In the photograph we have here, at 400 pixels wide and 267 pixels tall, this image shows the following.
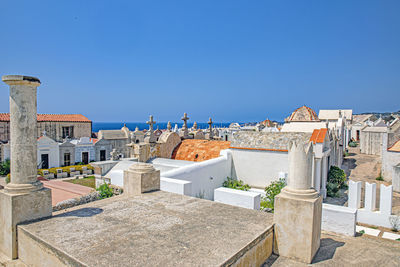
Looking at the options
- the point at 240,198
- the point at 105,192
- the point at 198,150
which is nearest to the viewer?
the point at 240,198

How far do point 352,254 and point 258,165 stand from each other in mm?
8784

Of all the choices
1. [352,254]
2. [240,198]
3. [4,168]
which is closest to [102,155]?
[4,168]

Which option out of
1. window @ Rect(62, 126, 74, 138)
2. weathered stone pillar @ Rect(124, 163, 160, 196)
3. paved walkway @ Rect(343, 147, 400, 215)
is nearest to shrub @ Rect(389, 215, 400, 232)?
paved walkway @ Rect(343, 147, 400, 215)

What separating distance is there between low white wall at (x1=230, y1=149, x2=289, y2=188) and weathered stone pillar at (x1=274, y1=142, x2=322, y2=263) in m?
8.36

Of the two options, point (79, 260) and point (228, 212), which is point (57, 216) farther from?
point (228, 212)

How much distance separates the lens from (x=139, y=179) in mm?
6359

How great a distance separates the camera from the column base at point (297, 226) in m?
4.06

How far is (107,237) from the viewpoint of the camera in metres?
3.98

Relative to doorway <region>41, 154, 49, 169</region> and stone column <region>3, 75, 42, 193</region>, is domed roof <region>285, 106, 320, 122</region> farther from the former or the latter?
doorway <region>41, 154, 49, 169</region>

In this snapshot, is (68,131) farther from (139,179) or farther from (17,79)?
(17,79)

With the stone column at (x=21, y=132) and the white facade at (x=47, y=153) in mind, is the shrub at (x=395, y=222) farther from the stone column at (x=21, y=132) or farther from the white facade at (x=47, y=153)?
the white facade at (x=47, y=153)

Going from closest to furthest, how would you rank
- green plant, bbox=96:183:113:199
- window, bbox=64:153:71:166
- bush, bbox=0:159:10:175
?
green plant, bbox=96:183:113:199 → bush, bbox=0:159:10:175 → window, bbox=64:153:71:166

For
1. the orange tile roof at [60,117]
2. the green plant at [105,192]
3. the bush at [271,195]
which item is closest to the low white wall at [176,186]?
the green plant at [105,192]

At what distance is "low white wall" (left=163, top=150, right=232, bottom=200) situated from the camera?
9894 mm
